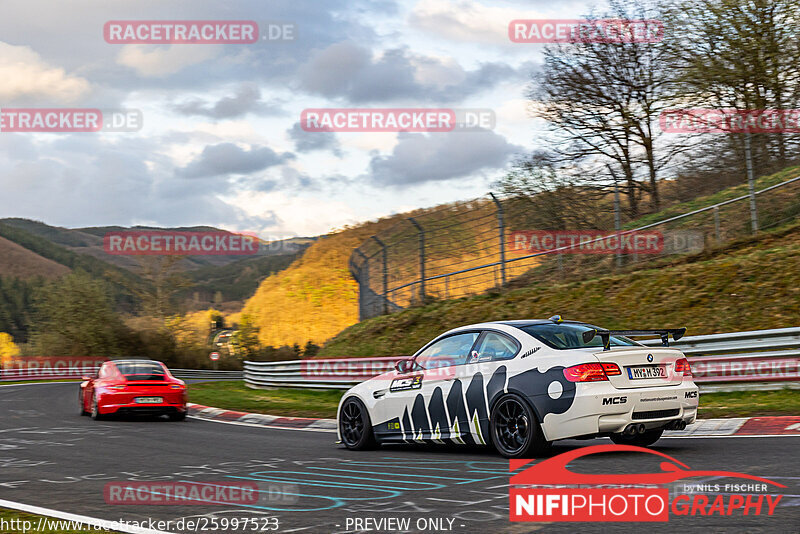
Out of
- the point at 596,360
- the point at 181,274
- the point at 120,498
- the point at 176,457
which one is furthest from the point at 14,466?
the point at 181,274

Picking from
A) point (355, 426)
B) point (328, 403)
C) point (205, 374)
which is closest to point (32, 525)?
point (355, 426)

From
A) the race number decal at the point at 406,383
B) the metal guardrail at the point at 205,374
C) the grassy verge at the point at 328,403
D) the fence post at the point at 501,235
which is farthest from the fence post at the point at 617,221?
the metal guardrail at the point at 205,374

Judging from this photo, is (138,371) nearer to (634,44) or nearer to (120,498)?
(120,498)

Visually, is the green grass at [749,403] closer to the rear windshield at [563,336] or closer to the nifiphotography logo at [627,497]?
the rear windshield at [563,336]

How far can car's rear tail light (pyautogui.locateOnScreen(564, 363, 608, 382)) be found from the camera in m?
7.47

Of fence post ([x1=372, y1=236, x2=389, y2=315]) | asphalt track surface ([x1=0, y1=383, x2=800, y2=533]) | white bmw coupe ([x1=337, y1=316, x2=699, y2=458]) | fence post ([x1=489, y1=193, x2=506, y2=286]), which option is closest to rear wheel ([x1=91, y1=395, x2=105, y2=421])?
asphalt track surface ([x1=0, y1=383, x2=800, y2=533])

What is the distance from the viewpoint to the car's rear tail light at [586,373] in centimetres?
747

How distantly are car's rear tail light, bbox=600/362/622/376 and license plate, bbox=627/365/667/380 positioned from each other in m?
0.14

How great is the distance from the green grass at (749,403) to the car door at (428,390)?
3972 mm

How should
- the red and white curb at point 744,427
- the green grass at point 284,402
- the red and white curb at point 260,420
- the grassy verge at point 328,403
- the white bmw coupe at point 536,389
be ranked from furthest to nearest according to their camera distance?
the green grass at point 284,402
the red and white curb at point 260,420
the grassy verge at point 328,403
the red and white curb at point 744,427
the white bmw coupe at point 536,389

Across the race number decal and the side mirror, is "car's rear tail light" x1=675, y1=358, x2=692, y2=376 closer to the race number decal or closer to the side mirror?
the race number decal

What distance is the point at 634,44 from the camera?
98.7 feet

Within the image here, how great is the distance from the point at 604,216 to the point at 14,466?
19.2 m

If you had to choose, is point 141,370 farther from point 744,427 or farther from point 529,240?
point 529,240
